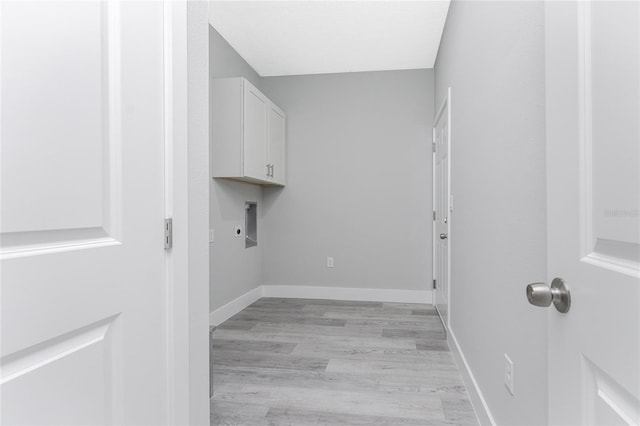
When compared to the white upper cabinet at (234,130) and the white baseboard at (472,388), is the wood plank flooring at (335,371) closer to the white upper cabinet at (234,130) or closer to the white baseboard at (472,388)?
the white baseboard at (472,388)

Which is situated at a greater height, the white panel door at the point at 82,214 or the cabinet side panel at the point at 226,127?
the cabinet side panel at the point at 226,127

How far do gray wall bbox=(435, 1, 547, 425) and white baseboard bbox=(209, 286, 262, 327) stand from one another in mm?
2139

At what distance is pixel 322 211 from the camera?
4.71m

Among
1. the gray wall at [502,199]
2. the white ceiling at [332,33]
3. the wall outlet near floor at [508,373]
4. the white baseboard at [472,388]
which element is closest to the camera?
the gray wall at [502,199]

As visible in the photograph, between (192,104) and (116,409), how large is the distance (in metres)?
0.86

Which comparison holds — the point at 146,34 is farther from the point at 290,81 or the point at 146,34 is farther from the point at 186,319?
the point at 290,81

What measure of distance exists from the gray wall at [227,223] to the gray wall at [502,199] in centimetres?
213

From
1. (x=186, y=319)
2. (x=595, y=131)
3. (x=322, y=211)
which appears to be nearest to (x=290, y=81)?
(x=322, y=211)

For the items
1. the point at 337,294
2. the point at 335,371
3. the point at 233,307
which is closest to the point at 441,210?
the point at 337,294

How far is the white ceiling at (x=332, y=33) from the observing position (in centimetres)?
316

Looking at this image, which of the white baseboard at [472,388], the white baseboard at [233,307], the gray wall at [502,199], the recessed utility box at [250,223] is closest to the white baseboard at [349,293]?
the white baseboard at [233,307]

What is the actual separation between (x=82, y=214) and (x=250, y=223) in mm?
3682

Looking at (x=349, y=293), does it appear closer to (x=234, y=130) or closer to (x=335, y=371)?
(x=335, y=371)

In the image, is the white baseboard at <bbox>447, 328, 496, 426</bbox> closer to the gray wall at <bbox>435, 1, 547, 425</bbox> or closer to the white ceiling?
the gray wall at <bbox>435, 1, 547, 425</bbox>
